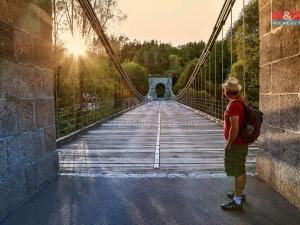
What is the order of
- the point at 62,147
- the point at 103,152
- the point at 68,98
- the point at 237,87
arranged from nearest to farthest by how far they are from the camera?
1. the point at 237,87
2. the point at 103,152
3. the point at 62,147
4. the point at 68,98

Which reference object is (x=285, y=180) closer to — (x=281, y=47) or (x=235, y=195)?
(x=235, y=195)

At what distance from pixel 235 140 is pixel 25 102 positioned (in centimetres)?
138

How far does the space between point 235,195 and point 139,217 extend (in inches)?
23.7

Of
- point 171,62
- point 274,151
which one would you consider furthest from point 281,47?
point 171,62

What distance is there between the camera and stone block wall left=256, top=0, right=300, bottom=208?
219 cm

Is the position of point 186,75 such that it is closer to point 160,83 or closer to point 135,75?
point 135,75

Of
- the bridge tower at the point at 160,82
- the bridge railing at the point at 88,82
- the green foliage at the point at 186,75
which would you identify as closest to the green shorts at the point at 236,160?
the bridge railing at the point at 88,82

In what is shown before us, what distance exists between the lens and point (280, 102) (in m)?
2.45

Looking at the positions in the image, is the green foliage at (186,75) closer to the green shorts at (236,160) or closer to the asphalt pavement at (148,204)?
the asphalt pavement at (148,204)

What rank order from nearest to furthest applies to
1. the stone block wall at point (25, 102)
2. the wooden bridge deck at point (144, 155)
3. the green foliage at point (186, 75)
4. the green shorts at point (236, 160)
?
the stone block wall at point (25, 102) → the green shorts at point (236, 160) → the wooden bridge deck at point (144, 155) → the green foliage at point (186, 75)

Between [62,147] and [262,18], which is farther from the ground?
[262,18]

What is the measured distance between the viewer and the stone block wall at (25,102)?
2.11m

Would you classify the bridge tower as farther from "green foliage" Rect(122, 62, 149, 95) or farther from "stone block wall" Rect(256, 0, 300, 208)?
"stone block wall" Rect(256, 0, 300, 208)

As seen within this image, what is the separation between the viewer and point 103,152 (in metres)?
4.17
